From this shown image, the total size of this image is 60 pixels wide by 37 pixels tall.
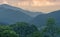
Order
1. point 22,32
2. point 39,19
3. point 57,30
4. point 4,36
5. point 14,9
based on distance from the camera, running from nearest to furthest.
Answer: point 4,36 < point 22,32 < point 57,30 < point 39,19 < point 14,9

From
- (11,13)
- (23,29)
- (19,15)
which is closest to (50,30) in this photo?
(23,29)

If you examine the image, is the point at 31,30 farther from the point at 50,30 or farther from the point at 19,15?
the point at 19,15

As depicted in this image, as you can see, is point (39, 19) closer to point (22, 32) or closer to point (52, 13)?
point (52, 13)

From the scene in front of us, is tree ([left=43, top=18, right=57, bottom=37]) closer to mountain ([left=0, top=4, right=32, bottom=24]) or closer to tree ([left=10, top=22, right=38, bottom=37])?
tree ([left=10, top=22, right=38, bottom=37])

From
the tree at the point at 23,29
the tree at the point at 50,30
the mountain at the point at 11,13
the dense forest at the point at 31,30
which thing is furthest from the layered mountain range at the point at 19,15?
the tree at the point at 23,29

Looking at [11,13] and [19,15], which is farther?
[11,13]

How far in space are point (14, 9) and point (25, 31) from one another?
16.8ft

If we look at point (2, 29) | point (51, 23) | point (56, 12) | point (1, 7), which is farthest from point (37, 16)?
point (2, 29)

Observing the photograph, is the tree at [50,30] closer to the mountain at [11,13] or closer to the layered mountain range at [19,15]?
the layered mountain range at [19,15]

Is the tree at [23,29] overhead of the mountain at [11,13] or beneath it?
beneath

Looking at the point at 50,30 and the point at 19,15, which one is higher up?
the point at 19,15

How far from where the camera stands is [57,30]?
8.75 metres

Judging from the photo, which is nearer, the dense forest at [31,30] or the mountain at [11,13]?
the dense forest at [31,30]

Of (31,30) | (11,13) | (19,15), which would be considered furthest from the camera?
(11,13)
